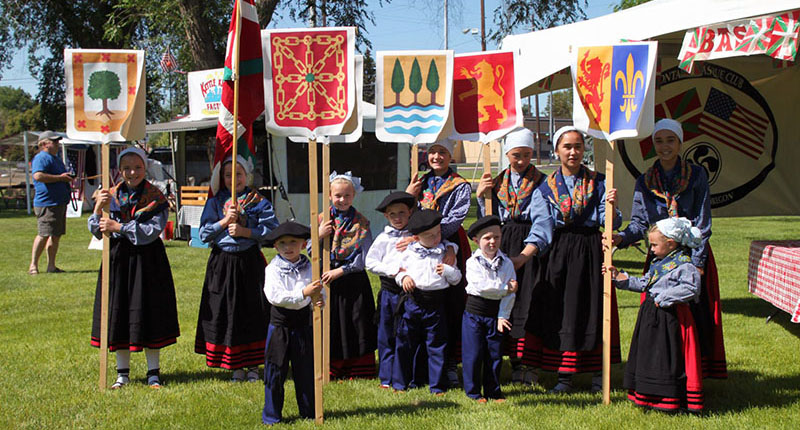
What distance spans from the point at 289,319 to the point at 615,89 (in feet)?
8.53

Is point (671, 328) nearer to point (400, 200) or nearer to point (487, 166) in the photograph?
point (487, 166)

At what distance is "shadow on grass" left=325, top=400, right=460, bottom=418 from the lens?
493cm

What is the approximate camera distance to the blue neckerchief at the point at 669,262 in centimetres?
471

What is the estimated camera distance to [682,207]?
201 inches

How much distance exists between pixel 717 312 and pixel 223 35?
16571 mm

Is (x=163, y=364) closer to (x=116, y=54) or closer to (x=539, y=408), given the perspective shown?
(x=116, y=54)

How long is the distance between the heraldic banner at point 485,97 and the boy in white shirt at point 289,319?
142cm

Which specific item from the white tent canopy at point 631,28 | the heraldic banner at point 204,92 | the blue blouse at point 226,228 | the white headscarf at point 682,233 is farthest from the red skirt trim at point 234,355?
the heraldic banner at point 204,92

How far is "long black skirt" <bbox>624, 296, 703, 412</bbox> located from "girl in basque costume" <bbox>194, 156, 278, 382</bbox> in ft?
9.02

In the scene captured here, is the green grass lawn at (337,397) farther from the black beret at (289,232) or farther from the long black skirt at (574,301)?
the black beret at (289,232)

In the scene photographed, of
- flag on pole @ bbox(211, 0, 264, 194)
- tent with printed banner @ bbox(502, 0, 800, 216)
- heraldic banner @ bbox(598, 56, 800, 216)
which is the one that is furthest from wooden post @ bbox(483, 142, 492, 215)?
heraldic banner @ bbox(598, 56, 800, 216)

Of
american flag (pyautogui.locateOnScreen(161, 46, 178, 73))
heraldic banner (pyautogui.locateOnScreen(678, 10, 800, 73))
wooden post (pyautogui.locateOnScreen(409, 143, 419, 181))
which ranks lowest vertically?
wooden post (pyautogui.locateOnScreen(409, 143, 419, 181))

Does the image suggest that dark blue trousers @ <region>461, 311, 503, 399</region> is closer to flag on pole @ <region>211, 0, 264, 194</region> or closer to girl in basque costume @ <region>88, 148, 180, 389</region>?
flag on pole @ <region>211, 0, 264, 194</region>

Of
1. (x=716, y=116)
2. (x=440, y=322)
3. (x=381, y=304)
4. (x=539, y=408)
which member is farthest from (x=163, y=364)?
(x=716, y=116)
